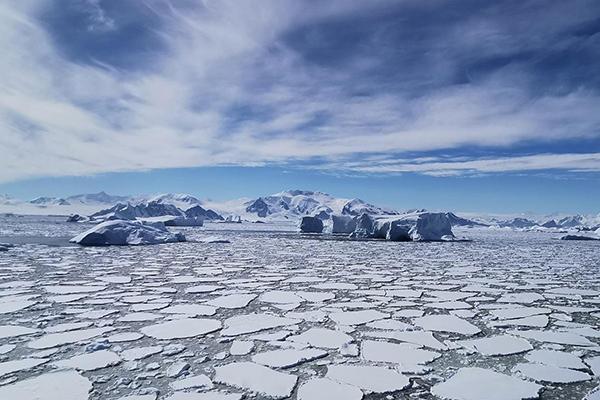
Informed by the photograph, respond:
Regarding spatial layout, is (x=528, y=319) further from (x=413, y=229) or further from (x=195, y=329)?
(x=413, y=229)

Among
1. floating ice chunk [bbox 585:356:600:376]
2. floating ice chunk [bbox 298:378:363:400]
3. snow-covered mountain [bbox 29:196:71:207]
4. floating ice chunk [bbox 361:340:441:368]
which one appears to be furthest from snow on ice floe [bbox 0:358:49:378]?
snow-covered mountain [bbox 29:196:71:207]

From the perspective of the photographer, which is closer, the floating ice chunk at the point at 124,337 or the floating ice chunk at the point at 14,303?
the floating ice chunk at the point at 124,337

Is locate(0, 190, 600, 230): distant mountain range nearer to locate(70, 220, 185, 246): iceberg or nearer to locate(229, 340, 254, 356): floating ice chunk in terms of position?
locate(70, 220, 185, 246): iceberg

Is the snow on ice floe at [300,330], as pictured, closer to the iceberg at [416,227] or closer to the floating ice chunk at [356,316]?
the floating ice chunk at [356,316]

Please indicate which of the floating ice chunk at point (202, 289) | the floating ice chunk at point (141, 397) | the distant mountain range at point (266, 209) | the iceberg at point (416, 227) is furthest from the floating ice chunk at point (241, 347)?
the distant mountain range at point (266, 209)

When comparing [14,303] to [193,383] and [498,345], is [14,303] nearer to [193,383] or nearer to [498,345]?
[193,383]
